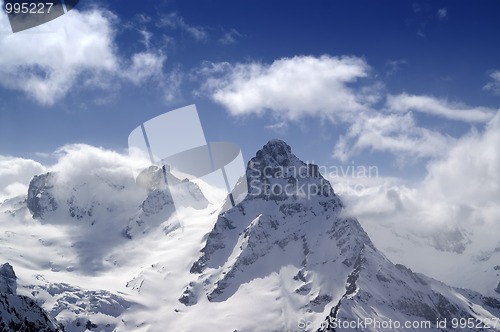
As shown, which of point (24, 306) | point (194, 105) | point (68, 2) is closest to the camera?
point (68, 2)

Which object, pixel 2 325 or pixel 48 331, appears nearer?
pixel 2 325

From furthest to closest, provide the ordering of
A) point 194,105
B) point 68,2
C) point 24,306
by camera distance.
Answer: point 194,105, point 24,306, point 68,2

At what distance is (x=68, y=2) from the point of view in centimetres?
4934

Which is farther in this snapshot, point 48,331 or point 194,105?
point 194,105

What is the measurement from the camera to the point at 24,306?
5781 centimetres

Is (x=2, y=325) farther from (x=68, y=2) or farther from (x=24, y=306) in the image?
(x=68, y=2)

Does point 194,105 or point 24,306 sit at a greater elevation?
point 194,105

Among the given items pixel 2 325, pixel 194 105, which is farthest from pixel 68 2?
pixel 2 325

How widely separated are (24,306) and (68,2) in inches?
1410

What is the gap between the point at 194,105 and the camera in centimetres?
7125

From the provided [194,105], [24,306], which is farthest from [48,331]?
[194,105]

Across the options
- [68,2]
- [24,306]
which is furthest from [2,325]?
[68,2]

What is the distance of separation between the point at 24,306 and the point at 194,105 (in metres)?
34.8

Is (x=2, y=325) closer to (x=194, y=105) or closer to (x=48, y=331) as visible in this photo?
(x=48, y=331)
